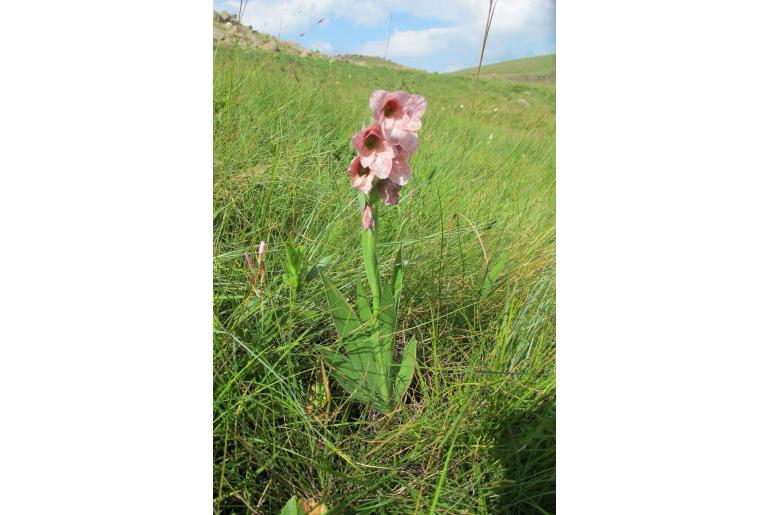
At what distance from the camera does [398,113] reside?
87cm

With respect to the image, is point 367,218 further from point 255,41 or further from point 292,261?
point 255,41

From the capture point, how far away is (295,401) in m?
0.92

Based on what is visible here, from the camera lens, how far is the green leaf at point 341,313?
915 millimetres

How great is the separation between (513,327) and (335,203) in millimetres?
451

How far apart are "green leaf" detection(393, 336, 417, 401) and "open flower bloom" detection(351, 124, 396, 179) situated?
31cm

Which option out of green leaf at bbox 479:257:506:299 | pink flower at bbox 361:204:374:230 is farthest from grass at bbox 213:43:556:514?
pink flower at bbox 361:204:374:230

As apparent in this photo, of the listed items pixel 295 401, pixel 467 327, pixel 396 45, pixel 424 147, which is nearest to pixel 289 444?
pixel 295 401

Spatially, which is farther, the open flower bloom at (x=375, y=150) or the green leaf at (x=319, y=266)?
the green leaf at (x=319, y=266)

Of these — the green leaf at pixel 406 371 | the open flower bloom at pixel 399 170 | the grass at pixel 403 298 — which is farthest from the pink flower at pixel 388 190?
the green leaf at pixel 406 371

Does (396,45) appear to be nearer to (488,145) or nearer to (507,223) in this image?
(488,145)

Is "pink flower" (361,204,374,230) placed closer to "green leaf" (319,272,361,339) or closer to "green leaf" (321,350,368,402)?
"green leaf" (319,272,361,339)

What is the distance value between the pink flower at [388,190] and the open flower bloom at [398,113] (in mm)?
63

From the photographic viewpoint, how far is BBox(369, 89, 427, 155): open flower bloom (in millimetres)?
864

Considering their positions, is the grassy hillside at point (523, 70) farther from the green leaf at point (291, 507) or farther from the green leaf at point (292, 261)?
the green leaf at point (291, 507)
